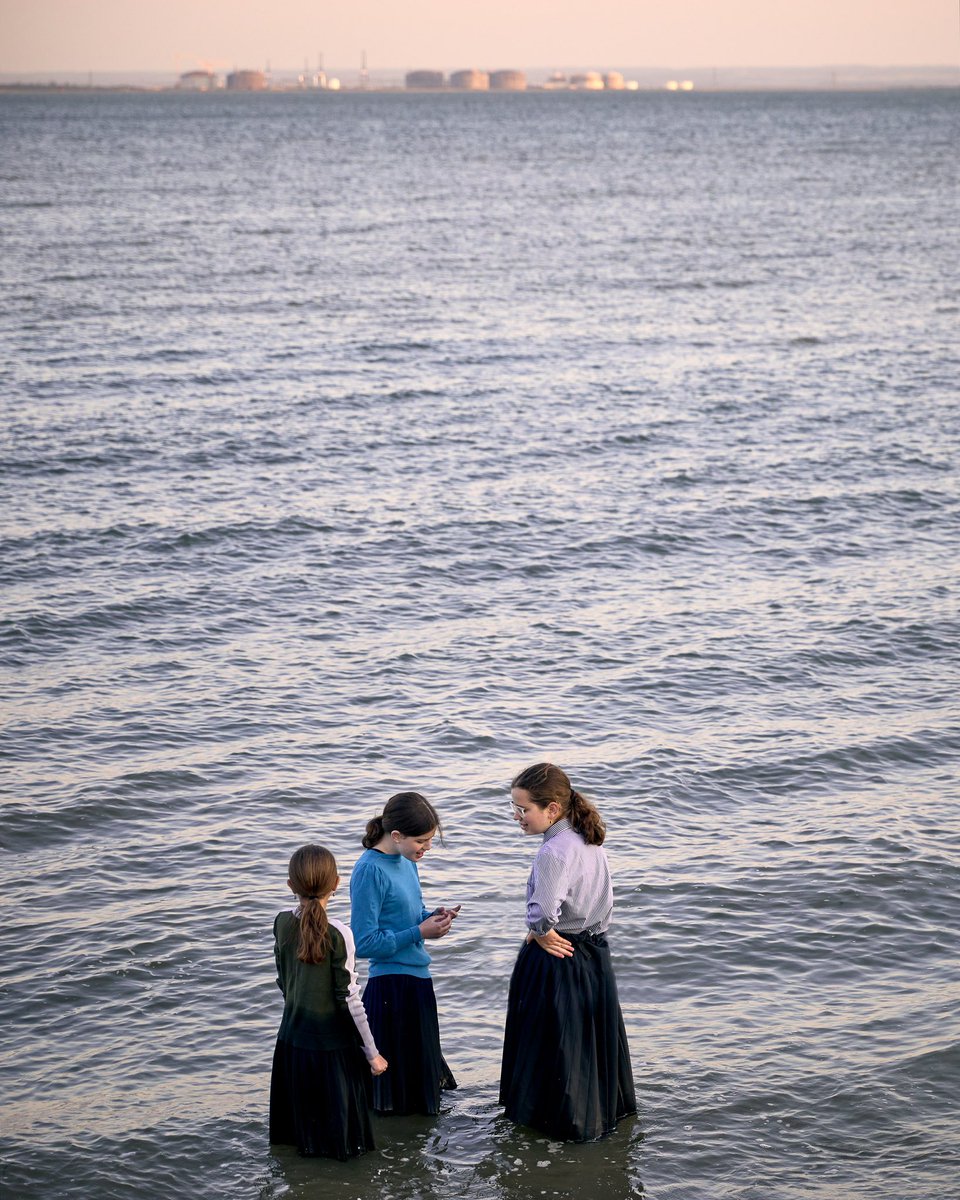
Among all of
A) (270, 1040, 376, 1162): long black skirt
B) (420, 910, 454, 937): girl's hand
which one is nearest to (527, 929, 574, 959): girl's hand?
(420, 910, 454, 937): girl's hand

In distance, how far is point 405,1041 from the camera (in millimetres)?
7316

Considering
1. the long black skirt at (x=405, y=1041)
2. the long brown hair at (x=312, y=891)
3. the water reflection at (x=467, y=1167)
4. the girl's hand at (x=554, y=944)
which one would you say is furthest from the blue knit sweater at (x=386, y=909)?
the water reflection at (x=467, y=1167)

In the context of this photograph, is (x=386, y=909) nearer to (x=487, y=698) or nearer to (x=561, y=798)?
(x=561, y=798)

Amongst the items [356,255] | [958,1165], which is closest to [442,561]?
[958,1165]

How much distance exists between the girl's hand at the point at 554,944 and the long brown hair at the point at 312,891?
104 cm

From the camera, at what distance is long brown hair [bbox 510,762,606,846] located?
6672 mm

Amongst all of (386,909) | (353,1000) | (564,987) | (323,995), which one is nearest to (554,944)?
(564,987)

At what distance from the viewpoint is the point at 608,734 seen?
13.4m

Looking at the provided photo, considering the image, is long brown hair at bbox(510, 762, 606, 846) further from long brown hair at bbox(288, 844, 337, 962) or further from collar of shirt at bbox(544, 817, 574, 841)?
long brown hair at bbox(288, 844, 337, 962)

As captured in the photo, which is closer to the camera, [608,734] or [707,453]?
[608,734]

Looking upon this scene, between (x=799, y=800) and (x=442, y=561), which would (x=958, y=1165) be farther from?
(x=442, y=561)

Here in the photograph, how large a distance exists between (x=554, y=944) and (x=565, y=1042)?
0.53 meters

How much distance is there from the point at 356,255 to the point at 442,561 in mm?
33870

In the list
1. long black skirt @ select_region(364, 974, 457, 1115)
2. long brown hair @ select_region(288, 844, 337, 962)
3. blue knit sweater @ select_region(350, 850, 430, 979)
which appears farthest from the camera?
long black skirt @ select_region(364, 974, 457, 1115)
